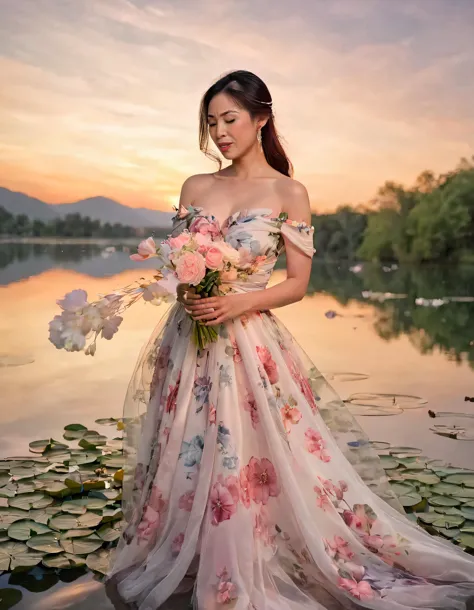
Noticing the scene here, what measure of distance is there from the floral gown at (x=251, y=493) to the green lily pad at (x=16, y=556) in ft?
0.90

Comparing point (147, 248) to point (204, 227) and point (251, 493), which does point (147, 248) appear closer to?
point (204, 227)

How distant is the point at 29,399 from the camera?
13.8 ft

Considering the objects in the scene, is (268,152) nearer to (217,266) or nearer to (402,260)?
(217,266)

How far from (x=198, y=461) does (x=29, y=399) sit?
2544 millimetres

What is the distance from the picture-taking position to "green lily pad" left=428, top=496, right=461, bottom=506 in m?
2.64

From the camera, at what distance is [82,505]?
2574 mm

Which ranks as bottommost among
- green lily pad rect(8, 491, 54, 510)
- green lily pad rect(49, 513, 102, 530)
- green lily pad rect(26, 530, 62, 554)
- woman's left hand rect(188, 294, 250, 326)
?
green lily pad rect(8, 491, 54, 510)

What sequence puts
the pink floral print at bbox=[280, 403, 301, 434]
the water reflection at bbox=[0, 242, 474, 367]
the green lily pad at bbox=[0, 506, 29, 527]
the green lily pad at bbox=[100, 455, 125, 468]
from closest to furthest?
the pink floral print at bbox=[280, 403, 301, 434] → the green lily pad at bbox=[0, 506, 29, 527] → the green lily pad at bbox=[100, 455, 125, 468] → the water reflection at bbox=[0, 242, 474, 367]

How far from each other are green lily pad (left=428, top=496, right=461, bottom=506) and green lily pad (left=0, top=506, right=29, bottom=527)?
4.68ft

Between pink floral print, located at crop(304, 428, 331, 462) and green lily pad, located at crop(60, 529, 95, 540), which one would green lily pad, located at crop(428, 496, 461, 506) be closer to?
pink floral print, located at crop(304, 428, 331, 462)

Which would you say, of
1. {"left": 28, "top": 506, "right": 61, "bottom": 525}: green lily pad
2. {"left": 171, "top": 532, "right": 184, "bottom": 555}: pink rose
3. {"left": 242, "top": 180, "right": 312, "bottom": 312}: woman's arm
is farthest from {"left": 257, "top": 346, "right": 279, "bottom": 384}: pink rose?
{"left": 28, "top": 506, "right": 61, "bottom": 525}: green lily pad

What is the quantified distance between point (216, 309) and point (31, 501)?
1194 mm

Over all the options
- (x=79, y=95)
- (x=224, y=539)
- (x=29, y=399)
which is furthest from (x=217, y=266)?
(x=79, y=95)

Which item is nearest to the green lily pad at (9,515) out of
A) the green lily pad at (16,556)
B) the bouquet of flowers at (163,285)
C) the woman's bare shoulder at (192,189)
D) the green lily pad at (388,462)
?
the green lily pad at (16,556)
